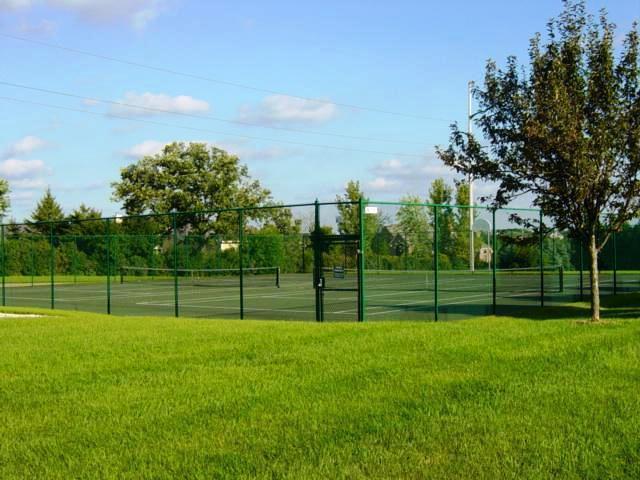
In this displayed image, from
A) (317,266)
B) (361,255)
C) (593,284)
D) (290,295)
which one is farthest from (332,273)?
(290,295)

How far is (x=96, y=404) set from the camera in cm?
730

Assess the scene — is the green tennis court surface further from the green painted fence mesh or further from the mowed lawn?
the mowed lawn

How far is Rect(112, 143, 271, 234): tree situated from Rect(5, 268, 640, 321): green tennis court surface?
13.3 meters

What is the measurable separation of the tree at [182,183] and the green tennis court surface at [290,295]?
1334cm

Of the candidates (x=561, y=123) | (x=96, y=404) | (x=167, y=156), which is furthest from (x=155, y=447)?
(x=167, y=156)

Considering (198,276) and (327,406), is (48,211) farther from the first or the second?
(327,406)

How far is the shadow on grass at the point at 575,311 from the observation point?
52.9 feet

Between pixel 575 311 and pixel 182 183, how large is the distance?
130 ft

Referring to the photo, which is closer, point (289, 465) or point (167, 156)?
point (289, 465)

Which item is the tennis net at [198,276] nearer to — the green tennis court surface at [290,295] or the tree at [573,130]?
the green tennis court surface at [290,295]

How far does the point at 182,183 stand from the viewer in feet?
176

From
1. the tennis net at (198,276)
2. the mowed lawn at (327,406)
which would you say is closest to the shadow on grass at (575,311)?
the mowed lawn at (327,406)

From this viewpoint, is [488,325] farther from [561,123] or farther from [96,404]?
[96,404]

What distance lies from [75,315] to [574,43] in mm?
12571
